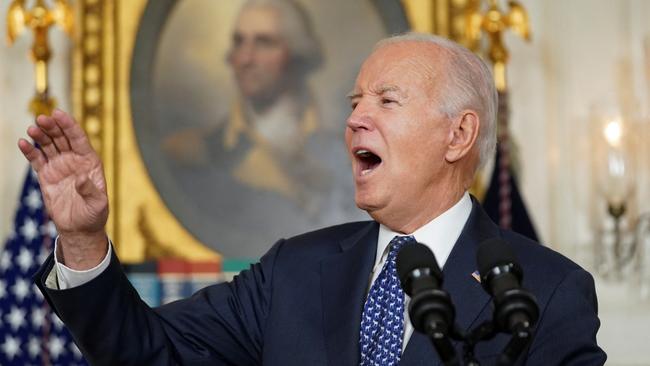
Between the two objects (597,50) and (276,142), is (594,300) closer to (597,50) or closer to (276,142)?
(276,142)

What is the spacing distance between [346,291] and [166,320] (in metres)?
0.44

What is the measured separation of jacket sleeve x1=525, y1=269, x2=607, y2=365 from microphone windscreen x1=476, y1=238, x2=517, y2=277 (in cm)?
51

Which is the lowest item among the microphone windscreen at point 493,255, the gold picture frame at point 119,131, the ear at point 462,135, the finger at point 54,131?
the gold picture frame at point 119,131

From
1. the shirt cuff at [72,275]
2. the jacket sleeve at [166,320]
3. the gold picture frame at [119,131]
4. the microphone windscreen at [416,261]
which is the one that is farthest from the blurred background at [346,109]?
the microphone windscreen at [416,261]

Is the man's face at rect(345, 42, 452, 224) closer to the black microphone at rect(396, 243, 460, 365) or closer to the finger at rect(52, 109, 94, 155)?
the finger at rect(52, 109, 94, 155)

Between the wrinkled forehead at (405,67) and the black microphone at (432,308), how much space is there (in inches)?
38.2

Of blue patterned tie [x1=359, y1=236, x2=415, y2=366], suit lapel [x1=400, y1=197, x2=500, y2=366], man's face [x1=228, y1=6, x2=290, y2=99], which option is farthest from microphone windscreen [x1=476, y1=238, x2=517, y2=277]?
man's face [x1=228, y1=6, x2=290, y2=99]

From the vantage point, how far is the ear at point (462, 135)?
2.98m

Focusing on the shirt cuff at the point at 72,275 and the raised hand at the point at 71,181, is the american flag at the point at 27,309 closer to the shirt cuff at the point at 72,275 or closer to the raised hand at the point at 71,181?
the shirt cuff at the point at 72,275

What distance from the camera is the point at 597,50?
23.4ft

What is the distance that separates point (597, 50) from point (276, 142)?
2.05 meters

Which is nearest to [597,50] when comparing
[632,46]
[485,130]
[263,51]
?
[632,46]

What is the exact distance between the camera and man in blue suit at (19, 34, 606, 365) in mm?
2566

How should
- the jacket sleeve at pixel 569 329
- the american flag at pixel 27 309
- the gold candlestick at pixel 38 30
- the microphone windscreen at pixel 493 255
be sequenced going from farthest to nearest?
the gold candlestick at pixel 38 30 → the american flag at pixel 27 309 → the jacket sleeve at pixel 569 329 → the microphone windscreen at pixel 493 255
